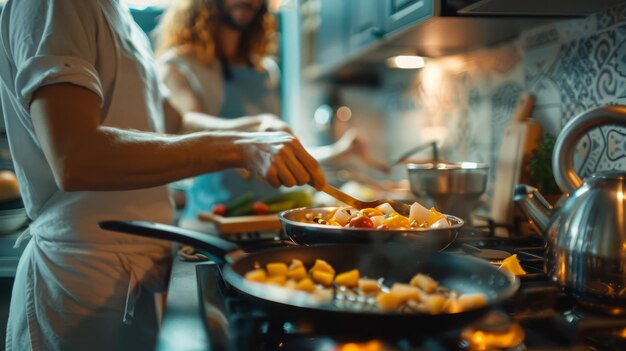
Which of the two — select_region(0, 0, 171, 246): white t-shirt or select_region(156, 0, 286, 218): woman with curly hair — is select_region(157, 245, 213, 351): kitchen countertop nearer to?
select_region(0, 0, 171, 246): white t-shirt

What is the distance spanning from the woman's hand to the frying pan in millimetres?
122

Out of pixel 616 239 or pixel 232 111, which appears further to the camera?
pixel 232 111

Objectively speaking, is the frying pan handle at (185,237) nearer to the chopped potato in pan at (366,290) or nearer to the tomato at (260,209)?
the chopped potato in pan at (366,290)

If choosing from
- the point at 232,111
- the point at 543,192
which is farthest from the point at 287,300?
the point at 232,111

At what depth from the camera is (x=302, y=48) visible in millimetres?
3229

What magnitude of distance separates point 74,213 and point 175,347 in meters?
0.55

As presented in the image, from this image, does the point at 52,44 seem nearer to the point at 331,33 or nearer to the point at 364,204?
the point at 364,204

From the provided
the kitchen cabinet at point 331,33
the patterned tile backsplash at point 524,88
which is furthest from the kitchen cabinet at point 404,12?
the kitchen cabinet at point 331,33

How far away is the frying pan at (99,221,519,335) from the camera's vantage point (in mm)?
531

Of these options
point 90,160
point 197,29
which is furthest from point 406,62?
point 90,160

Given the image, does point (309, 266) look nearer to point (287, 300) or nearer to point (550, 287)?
point (287, 300)

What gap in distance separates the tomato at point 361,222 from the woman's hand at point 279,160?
0.27ft

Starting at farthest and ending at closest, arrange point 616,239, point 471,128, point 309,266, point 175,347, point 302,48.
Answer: point 302,48, point 471,128, point 309,266, point 616,239, point 175,347

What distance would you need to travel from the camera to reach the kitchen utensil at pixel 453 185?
1234 mm
